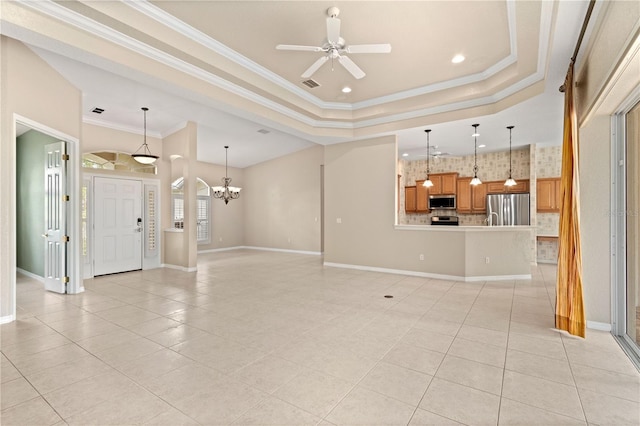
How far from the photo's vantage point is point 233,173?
11.4 metres

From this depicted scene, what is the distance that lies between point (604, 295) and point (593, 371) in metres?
1.37

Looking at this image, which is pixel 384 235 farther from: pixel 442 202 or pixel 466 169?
pixel 466 169

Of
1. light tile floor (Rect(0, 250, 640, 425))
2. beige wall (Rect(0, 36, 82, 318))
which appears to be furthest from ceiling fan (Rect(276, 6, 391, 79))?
beige wall (Rect(0, 36, 82, 318))

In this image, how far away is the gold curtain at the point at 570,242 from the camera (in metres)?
3.19

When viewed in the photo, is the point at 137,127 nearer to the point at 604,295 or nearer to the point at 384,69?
the point at 384,69

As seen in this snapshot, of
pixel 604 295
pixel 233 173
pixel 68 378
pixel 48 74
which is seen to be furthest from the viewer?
pixel 233 173

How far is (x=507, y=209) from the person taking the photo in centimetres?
782

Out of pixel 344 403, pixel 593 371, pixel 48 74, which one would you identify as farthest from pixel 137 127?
pixel 593 371

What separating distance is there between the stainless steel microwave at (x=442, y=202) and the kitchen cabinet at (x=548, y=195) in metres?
2.02

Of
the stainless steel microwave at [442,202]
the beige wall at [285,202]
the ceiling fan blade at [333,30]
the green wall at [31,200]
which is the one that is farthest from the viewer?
the beige wall at [285,202]

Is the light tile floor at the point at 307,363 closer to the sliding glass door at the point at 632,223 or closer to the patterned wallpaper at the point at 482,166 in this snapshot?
the sliding glass door at the point at 632,223

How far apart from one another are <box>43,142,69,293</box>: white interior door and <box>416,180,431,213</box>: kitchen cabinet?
864 cm

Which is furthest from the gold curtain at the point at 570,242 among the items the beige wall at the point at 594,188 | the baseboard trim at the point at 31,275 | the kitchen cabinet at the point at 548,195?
the baseboard trim at the point at 31,275

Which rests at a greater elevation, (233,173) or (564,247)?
(233,173)
